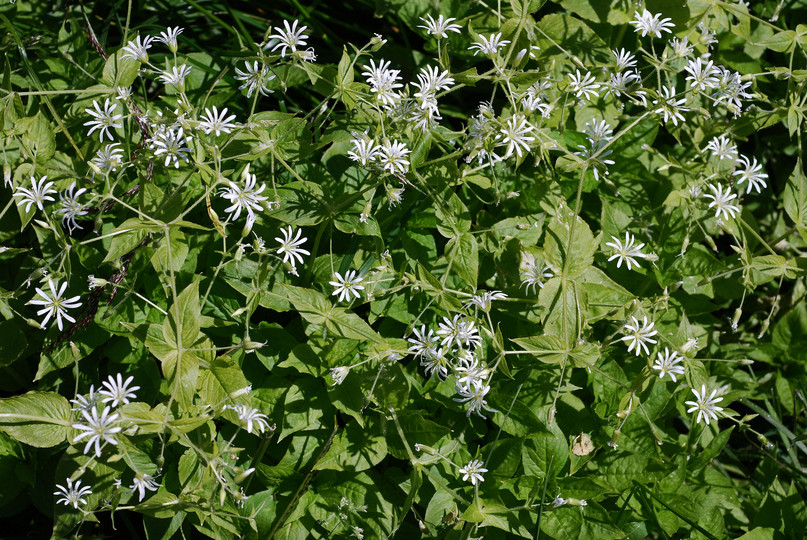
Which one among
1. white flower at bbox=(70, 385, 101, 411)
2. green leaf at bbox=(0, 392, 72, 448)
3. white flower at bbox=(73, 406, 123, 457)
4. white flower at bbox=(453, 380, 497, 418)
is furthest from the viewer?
white flower at bbox=(453, 380, 497, 418)

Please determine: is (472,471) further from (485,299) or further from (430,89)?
(430,89)

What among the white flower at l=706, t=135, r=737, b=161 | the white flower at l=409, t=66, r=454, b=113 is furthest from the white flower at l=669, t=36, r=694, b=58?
the white flower at l=409, t=66, r=454, b=113

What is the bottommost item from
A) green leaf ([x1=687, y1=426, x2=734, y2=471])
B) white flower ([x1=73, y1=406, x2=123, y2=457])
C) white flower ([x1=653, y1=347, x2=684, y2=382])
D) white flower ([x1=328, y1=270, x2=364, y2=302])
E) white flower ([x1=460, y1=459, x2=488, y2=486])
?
green leaf ([x1=687, y1=426, x2=734, y2=471])

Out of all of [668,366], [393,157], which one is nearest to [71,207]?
[393,157]

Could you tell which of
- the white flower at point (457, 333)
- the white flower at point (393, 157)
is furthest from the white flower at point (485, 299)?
the white flower at point (393, 157)

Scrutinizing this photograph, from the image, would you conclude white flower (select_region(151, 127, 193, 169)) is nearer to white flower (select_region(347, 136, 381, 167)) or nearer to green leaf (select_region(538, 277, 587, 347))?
white flower (select_region(347, 136, 381, 167))

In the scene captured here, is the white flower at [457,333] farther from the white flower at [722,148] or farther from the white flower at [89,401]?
the white flower at [722,148]
